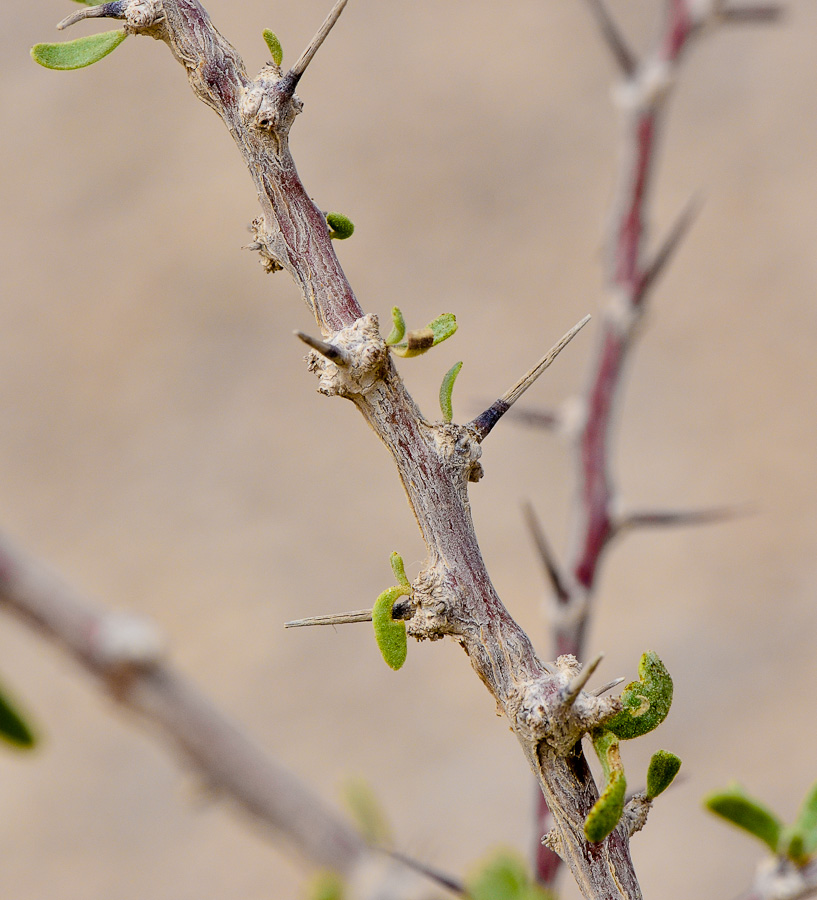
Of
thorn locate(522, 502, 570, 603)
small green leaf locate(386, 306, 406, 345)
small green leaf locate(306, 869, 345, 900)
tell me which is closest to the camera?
small green leaf locate(306, 869, 345, 900)

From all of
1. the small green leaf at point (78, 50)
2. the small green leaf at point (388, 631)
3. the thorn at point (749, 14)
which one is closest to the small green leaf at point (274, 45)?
the small green leaf at point (78, 50)

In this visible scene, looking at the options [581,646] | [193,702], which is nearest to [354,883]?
[193,702]

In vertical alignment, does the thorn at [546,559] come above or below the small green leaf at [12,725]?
above

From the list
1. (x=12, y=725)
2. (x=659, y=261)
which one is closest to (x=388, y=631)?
(x=12, y=725)

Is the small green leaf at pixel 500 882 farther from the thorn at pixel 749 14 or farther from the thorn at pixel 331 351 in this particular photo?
the thorn at pixel 749 14

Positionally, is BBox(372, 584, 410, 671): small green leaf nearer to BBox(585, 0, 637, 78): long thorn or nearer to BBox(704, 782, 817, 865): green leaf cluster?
BBox(704, 782, 817, 865): green leaf cluster

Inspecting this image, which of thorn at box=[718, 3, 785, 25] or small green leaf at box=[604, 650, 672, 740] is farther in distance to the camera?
thorn at box=[718, 3, 785, 25]

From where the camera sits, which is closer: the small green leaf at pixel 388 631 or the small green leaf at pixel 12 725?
the small green leaf at pixel 12 725

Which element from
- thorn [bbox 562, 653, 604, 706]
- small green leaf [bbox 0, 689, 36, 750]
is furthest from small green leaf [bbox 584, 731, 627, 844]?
small green leaf [bbox 0, 689, 36, 750]
